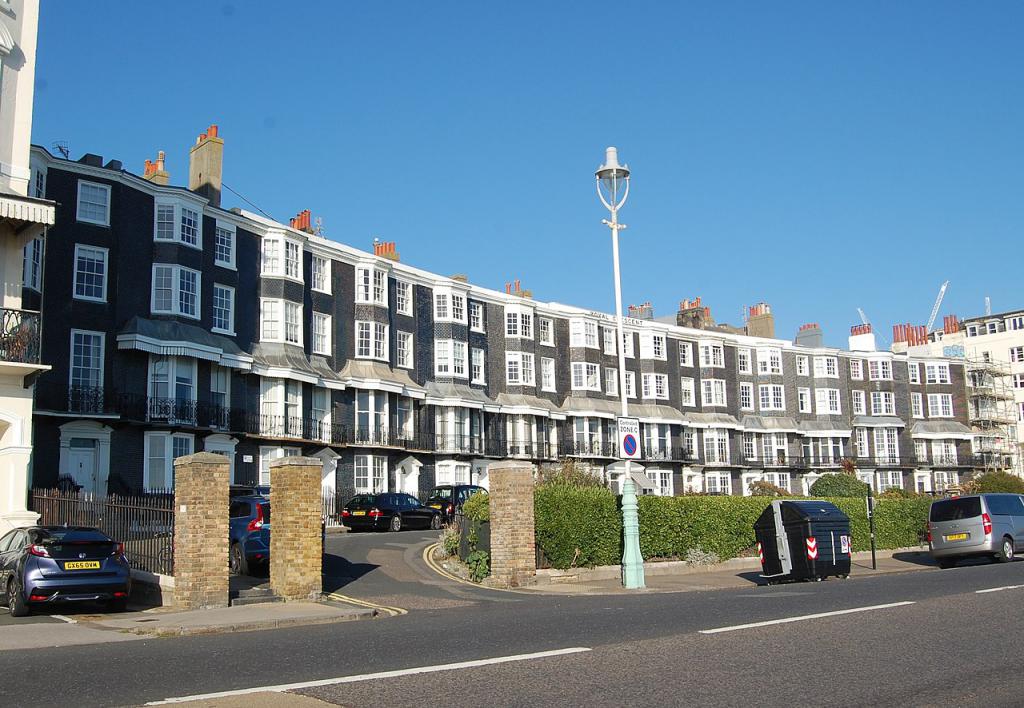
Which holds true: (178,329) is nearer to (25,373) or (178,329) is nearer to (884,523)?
(25,373)

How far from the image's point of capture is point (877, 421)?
74188 mm

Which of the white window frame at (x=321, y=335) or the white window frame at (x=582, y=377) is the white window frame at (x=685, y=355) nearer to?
the white window frame at (x=582, y=377)

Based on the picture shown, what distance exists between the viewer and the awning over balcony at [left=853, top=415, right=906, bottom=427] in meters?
73.6

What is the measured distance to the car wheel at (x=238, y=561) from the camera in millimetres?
20453

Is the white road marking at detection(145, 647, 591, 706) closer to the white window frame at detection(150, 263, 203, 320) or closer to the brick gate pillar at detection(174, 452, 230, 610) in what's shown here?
the brick gate pillar at detection(174, 452, 230, 610)

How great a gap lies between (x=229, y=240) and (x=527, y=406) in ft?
65.3

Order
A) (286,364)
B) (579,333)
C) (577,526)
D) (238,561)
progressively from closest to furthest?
(238,561)
(577,526)
(286,364)
(579,333)

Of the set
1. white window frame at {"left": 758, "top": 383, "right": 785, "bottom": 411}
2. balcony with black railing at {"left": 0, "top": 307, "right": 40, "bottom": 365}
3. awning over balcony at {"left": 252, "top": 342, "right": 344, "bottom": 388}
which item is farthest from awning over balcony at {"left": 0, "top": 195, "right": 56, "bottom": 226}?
white window frame at {"left": 758, "top": 383, "right": 785, "bottom": 411}

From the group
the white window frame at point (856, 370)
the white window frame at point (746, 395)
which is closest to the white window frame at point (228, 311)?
the white window frame at point (746, 395)

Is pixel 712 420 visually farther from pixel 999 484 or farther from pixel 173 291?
pixel 173 291

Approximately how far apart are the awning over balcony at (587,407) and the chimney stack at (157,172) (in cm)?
2616

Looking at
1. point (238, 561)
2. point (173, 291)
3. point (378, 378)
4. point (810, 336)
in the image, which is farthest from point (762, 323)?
point (238, 561)

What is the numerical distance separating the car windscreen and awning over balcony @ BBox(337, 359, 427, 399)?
2591 centimetres

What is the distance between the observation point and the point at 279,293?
1689 inches
